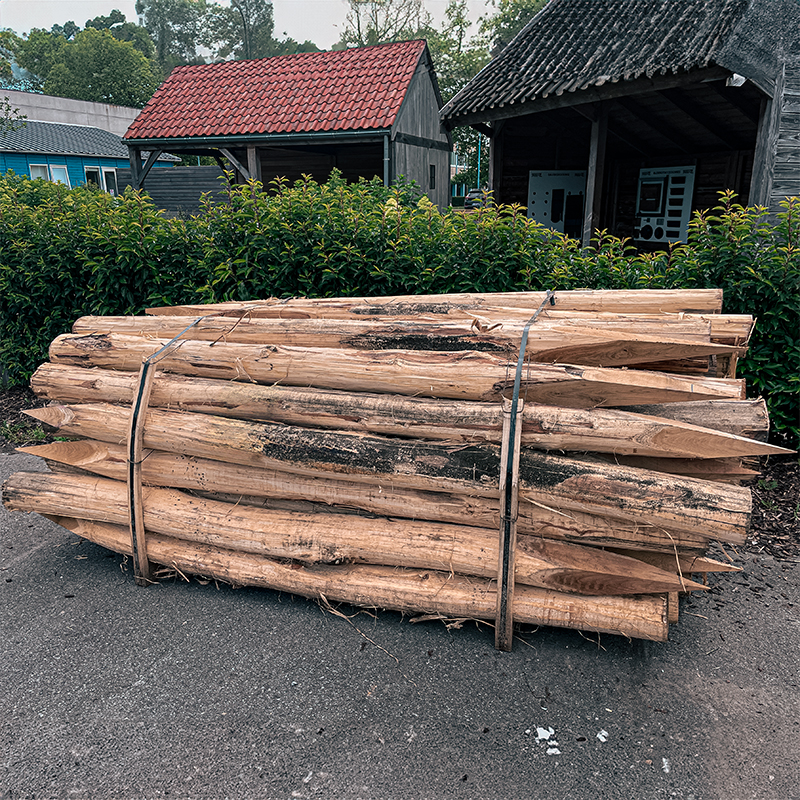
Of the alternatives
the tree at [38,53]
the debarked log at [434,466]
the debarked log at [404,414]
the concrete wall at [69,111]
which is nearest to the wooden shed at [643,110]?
the debarked log at [404,414]

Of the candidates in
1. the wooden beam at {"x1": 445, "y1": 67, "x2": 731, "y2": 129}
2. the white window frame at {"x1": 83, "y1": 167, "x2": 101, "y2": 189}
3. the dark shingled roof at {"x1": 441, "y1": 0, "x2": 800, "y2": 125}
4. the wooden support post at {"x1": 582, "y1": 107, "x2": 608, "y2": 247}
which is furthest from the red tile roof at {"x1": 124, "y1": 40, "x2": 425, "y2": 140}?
the white window frame at {"x1": 83, "y1": 167, "x2": 101, "y2": 189}

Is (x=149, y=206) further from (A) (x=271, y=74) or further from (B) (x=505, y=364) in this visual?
(A) (x=271, y=74)

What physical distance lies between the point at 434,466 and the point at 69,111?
55208 mm

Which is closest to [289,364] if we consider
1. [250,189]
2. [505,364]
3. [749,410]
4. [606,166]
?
[505,364]

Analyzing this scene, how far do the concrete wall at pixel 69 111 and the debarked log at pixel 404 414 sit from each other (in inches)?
1895

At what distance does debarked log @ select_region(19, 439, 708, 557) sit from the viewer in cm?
334

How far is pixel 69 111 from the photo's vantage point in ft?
157

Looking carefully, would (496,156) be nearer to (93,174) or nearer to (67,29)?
(93,174)

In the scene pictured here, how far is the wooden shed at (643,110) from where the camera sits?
28.5 ft

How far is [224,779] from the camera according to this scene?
9.07 ft

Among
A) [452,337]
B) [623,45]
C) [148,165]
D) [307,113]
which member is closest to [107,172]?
[148,165]

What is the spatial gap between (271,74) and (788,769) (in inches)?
783

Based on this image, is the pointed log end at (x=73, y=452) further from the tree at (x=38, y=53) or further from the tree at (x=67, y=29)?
the tree at (x=67, y=29)

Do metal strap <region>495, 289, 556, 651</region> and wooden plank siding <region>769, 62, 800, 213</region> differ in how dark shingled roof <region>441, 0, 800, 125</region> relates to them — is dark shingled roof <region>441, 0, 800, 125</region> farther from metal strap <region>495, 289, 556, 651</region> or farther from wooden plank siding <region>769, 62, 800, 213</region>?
metal strap <region>495, 289, 556, 651</region>
